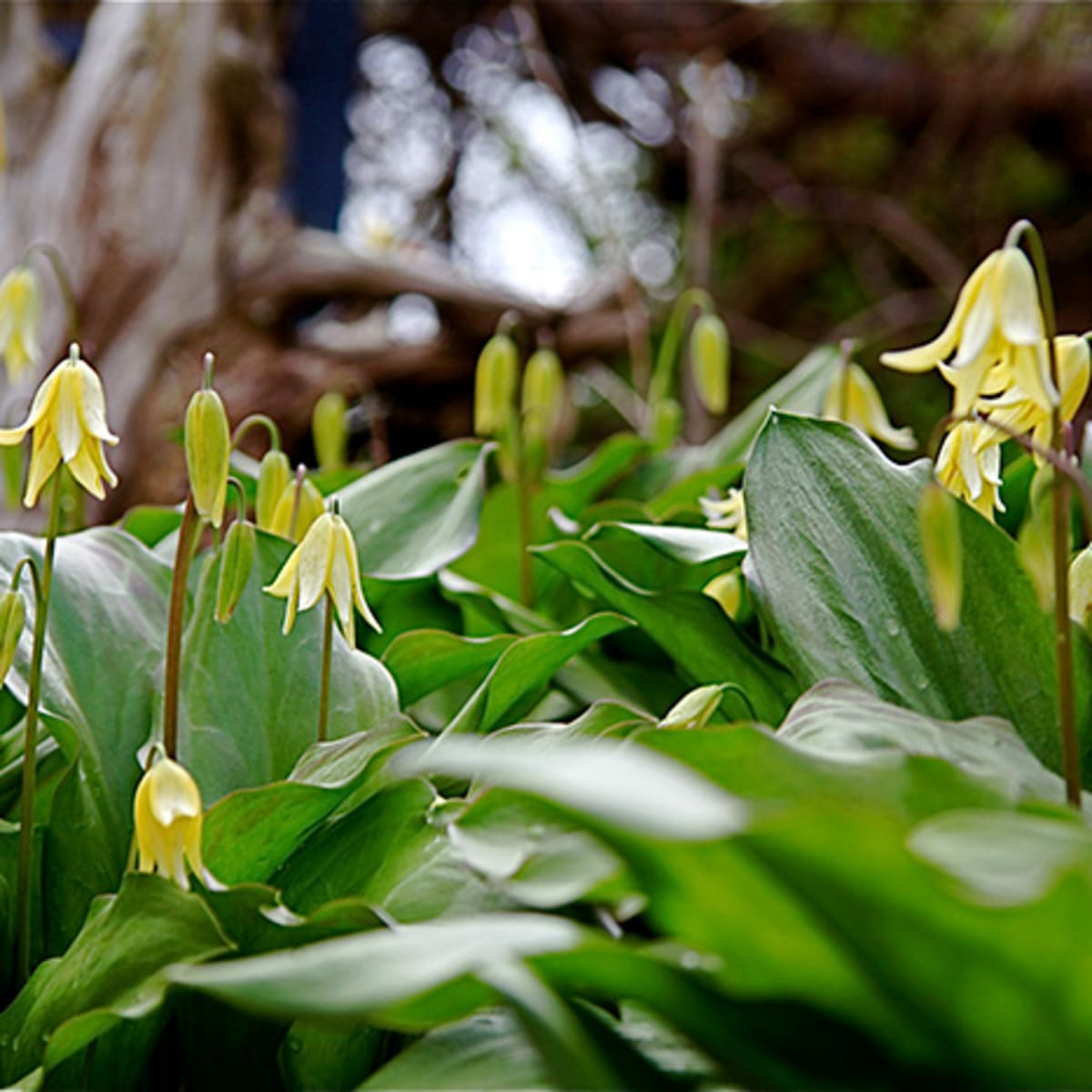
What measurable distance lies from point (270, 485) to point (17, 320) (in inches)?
22.8

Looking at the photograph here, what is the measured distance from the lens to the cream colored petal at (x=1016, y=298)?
620 millimetres

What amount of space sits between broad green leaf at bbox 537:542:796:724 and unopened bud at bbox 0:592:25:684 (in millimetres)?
373

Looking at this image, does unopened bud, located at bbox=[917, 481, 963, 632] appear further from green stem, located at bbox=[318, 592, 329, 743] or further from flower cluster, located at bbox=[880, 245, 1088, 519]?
green stem, located at bbox=[318, 592, 329, 743]

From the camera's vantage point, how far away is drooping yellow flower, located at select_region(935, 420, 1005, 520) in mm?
774

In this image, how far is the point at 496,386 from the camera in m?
1.44

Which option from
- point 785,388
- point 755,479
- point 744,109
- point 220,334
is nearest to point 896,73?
point 744,109

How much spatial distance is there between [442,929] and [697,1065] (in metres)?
0.12

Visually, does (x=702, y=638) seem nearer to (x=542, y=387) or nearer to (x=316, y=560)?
(x=316, y=560)

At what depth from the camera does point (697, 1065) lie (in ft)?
1.69

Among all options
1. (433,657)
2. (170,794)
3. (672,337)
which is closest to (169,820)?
(170,794)

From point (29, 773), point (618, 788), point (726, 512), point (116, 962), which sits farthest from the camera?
point (726, 512)

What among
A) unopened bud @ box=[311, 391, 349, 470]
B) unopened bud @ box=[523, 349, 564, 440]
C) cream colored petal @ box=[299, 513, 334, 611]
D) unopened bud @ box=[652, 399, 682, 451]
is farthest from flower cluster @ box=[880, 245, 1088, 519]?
unopened bud @ box=[311, 391, 349, 470]

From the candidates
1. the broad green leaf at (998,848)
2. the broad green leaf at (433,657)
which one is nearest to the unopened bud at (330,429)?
the broad green leaf at (433,657)

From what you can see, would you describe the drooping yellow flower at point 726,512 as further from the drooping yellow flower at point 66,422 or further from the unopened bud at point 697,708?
the drooping yellow flower at point 66,422
